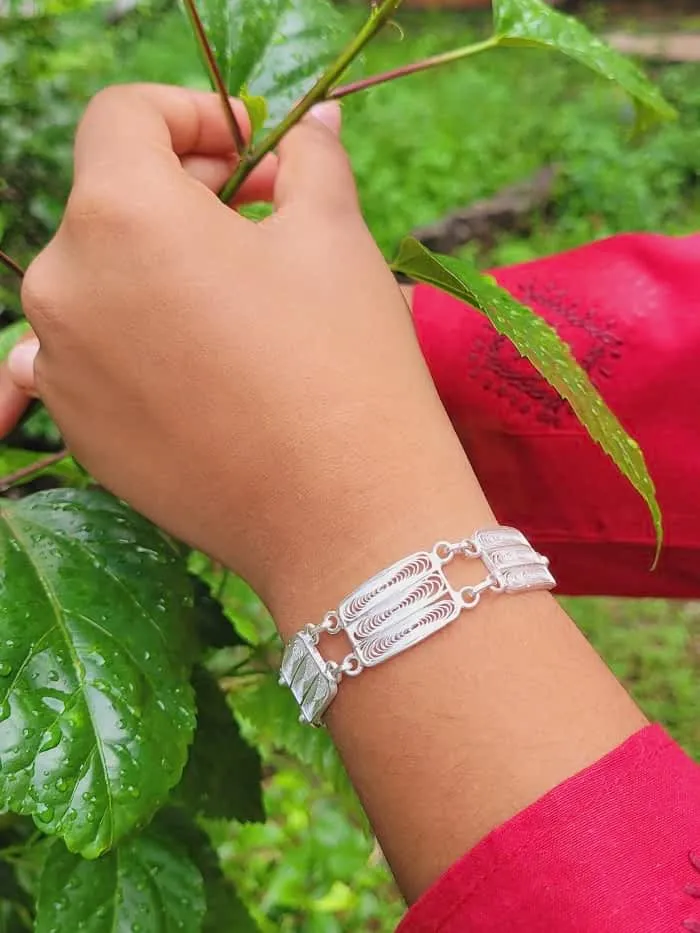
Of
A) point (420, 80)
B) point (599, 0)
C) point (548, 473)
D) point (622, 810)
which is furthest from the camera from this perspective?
point (599, 0)

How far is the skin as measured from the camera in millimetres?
556

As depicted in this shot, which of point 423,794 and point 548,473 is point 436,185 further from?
point 423,794

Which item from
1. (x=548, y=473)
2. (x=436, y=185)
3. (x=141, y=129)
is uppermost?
(x=141, y=129)

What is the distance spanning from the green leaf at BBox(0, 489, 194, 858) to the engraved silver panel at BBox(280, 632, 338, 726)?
9 cm

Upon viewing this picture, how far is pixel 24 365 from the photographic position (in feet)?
2.25

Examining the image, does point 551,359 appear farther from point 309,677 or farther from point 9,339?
point 9,339

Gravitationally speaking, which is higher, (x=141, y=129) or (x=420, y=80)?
(x=141, y=129)

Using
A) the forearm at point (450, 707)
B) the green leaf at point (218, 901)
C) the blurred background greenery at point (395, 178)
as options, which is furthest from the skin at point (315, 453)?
the green leaf at point (218, 901)

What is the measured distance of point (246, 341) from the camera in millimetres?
583

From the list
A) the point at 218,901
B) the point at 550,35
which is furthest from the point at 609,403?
the point at 218,901

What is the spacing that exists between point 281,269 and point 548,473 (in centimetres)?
38

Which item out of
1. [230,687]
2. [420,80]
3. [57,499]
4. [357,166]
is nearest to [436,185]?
[357,166]

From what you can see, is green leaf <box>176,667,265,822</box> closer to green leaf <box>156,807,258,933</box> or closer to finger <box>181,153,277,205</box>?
green leaf <box>156,807,258,933</box>

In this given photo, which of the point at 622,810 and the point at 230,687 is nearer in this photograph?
the point at 622,810
